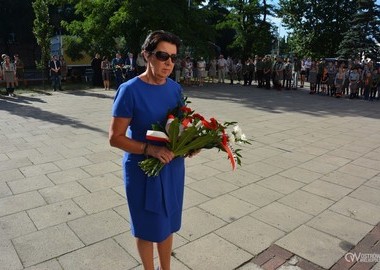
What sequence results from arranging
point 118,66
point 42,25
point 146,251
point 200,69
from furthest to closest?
point 200,69 < point 42,25 < point 118,66 < point 146,251

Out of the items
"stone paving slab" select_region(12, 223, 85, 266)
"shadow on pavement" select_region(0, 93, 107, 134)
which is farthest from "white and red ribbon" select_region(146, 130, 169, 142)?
"shadow on pavement" select_region(0, 93, 107, 134)

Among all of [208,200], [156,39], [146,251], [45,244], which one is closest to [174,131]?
[156,39]

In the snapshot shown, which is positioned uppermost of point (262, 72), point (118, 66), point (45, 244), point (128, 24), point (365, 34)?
point (365, 34)

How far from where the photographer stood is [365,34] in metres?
33.0

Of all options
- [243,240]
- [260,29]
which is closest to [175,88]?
[243,240]

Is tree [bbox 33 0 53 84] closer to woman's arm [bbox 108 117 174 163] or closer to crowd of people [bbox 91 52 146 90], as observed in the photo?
crowd of people [bbox 91 52 146 90]

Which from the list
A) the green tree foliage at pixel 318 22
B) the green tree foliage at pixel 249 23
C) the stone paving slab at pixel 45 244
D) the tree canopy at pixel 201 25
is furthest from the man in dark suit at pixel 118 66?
the green tree foliage at pixel 318 22

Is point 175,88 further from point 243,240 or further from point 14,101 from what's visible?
point 14,101

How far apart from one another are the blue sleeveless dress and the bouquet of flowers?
9cm

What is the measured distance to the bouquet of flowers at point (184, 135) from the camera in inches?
88.7

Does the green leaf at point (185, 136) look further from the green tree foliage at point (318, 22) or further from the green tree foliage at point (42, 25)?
the green tree foliage at point (318, 22)

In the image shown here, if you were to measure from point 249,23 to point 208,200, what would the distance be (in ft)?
101

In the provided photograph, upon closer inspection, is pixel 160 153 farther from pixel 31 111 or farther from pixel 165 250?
pixel 31 111

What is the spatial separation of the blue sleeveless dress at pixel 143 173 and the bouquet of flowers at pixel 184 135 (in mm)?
94
